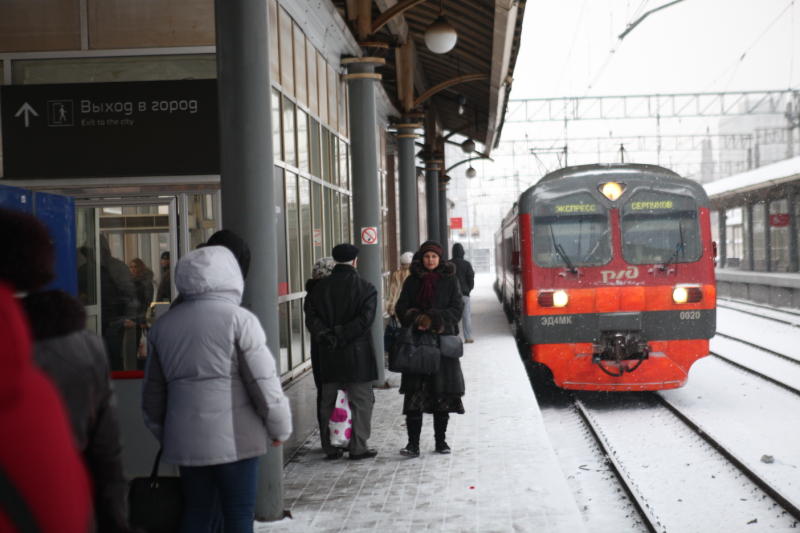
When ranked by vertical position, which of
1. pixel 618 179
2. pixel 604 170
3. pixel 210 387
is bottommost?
pixel 210 387

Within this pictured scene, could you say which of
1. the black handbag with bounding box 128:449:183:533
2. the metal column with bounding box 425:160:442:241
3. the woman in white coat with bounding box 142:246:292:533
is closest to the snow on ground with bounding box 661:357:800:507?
the woman in white coat with bounding box 142:246:292:533

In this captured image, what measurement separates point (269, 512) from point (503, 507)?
1.40 meters

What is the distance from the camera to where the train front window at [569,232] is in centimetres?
1101

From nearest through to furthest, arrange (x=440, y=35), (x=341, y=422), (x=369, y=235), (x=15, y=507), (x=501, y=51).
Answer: (x=15, y=507)
(x=341, y=422)
(x=440, y=35)
(x=369, y=235)
(x=501, y=51)

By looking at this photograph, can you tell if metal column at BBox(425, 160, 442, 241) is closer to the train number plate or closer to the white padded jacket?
the train number plate

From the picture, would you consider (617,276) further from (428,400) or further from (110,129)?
(110,129)

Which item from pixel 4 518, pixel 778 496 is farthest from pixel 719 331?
pixel 4 518

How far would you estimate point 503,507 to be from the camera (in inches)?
221

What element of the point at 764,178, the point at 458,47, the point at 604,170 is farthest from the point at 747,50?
the point at 604,170

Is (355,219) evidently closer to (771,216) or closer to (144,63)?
(144,63)

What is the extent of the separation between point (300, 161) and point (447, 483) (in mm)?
7249

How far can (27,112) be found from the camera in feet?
28.3

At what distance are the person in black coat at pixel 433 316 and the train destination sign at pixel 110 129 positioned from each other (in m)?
2.62

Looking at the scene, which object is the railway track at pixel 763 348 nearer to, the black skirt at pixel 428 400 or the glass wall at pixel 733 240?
the black skirt at pixel 428 400
